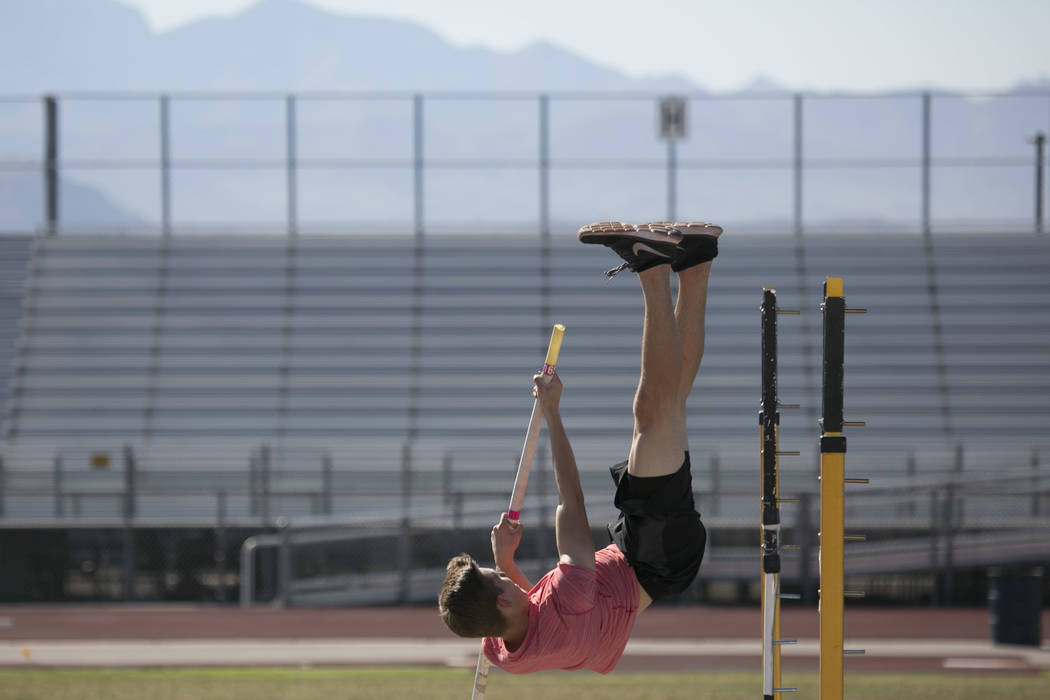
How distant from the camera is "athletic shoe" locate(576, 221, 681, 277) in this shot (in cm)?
464

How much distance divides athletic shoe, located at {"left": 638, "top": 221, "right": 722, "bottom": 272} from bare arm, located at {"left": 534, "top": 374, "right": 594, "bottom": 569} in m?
0.69

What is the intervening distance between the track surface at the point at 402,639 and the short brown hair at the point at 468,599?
6.18 m

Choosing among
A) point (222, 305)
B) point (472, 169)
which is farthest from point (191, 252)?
point (472, 169)

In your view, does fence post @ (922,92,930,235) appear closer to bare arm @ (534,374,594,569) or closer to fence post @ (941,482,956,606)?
fence post @ (941,482,956,606)

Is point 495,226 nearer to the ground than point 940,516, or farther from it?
farther from it

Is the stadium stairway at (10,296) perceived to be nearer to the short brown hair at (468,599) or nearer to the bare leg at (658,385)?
the short brown hair at (468,599)

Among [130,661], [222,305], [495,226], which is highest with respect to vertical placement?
[495,226]

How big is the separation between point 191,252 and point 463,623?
19184 millimetres

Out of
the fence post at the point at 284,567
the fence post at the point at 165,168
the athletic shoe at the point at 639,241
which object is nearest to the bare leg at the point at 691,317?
the athletic shoe at the point at 639,241

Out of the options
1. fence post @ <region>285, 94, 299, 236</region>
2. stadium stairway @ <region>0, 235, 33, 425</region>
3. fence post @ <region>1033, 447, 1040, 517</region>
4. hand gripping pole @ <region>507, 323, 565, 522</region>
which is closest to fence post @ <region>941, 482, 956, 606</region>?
fence post @ <region>1033, 447, 1040, 517</region>

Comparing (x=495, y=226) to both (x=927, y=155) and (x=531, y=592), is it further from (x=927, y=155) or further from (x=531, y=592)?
(x=531, y=592)

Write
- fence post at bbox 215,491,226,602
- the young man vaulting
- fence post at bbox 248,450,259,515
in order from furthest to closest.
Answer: fence post at bbox 248,450,259,515 < fence post at bbox 215,491,226,602 < the young man vaulting

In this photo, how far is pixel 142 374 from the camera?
67.9 feet

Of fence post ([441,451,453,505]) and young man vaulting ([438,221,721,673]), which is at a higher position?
young man vaulting ([438,221,721,673])
